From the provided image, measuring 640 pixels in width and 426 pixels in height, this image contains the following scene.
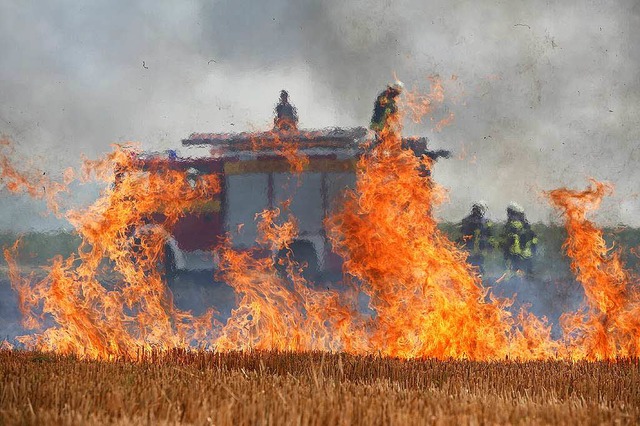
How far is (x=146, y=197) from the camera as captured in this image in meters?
13.4

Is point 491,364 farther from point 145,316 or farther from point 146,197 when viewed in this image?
point 146,197

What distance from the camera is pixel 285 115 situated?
524 inches

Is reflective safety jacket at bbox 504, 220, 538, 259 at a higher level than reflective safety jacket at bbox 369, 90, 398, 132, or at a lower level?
lower

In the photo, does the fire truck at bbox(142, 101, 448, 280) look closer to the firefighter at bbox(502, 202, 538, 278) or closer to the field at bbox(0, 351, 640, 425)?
the firefighter at bbox(502, 202, 538, 278)

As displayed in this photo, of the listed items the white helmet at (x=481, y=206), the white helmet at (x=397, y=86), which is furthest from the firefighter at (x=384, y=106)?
the white helmet at (x=481, y=206)

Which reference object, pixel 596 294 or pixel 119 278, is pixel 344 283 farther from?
pixel 596 294

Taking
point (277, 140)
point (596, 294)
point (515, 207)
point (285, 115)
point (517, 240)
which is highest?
point (285, 115)

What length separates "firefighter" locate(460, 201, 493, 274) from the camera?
52.9 ft

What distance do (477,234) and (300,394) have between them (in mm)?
11393

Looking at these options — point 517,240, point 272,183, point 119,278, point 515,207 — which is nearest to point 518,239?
point 517,240

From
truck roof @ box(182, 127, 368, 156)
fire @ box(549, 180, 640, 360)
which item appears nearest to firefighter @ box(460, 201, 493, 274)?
truck roof @ box(182, 127, 368, 156)

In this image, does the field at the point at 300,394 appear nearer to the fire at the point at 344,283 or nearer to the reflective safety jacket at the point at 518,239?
the fire at the point at 344,283

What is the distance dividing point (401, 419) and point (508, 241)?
12.4 m

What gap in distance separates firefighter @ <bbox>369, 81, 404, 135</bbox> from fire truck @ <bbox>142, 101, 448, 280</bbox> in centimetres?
29
